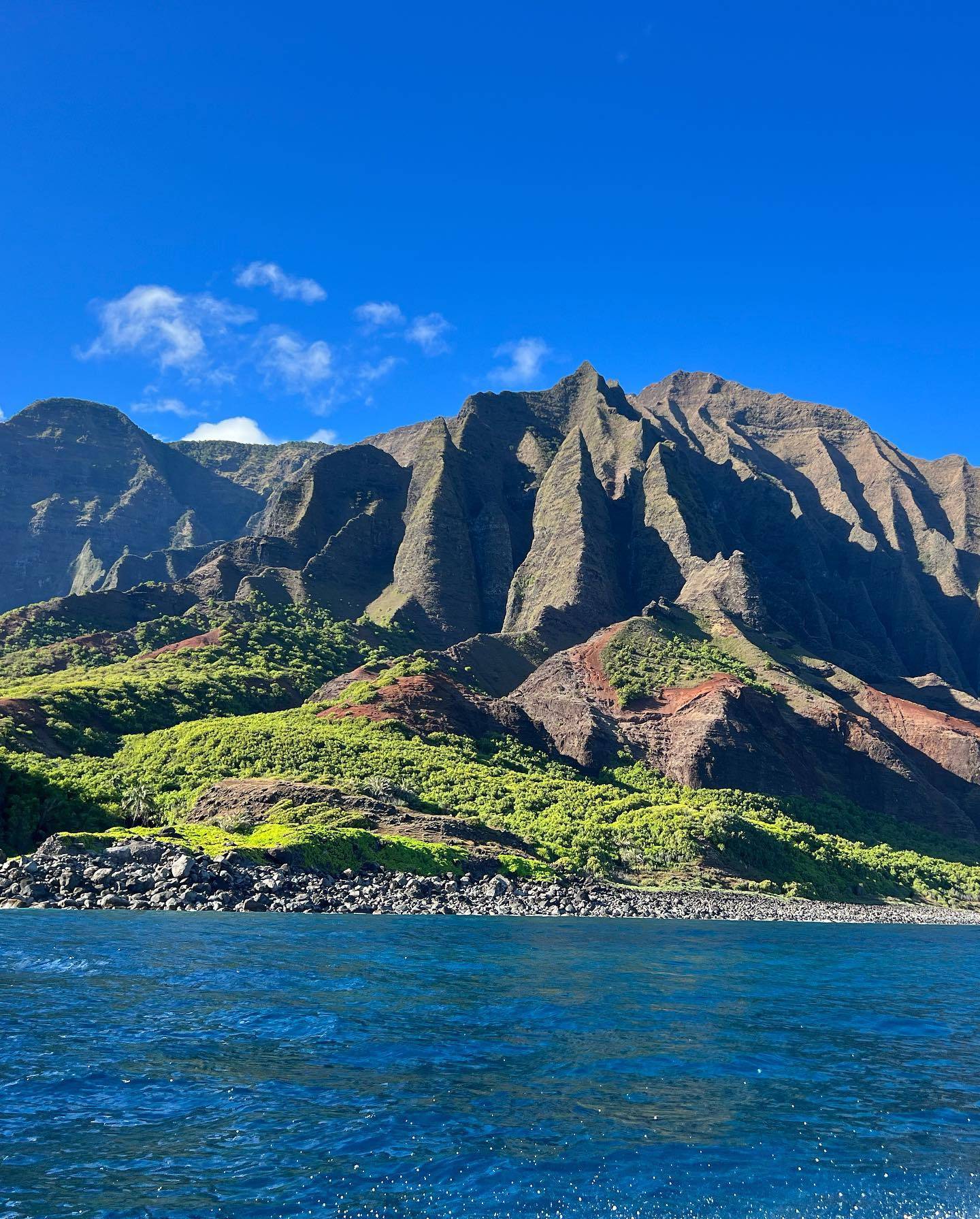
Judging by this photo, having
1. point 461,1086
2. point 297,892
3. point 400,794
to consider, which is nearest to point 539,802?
point 400,794

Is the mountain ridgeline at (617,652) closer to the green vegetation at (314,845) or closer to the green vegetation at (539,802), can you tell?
the green vegetation at (539,802)

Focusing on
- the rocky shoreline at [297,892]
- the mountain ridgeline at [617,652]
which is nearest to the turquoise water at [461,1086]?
the rocky shoreline at [297,892]

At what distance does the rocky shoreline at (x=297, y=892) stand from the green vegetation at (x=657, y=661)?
51.9 m

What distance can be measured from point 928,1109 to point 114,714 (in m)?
105

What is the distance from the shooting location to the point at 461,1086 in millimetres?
20453

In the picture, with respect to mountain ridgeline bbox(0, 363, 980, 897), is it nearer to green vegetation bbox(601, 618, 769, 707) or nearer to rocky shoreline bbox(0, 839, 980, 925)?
green vegetation bbox(601, 618, 769, 707)

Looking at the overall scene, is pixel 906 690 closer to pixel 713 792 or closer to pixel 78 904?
pixel 713 792

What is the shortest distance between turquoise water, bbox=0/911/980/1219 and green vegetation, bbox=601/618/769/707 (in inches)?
3500

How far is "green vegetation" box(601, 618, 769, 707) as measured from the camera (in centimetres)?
12800

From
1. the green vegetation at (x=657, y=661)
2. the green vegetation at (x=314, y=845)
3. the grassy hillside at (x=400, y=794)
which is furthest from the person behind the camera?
the green vegetation at (x=657, y=661)

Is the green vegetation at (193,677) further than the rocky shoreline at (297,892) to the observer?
Yes

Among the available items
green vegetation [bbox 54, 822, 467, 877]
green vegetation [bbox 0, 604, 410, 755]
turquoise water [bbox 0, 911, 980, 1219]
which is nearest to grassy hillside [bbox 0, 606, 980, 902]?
green vegetation [bbox 54, 822, 467, 877]

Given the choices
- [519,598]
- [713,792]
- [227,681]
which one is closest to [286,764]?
[227,681]

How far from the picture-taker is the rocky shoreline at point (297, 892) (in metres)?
52.6
